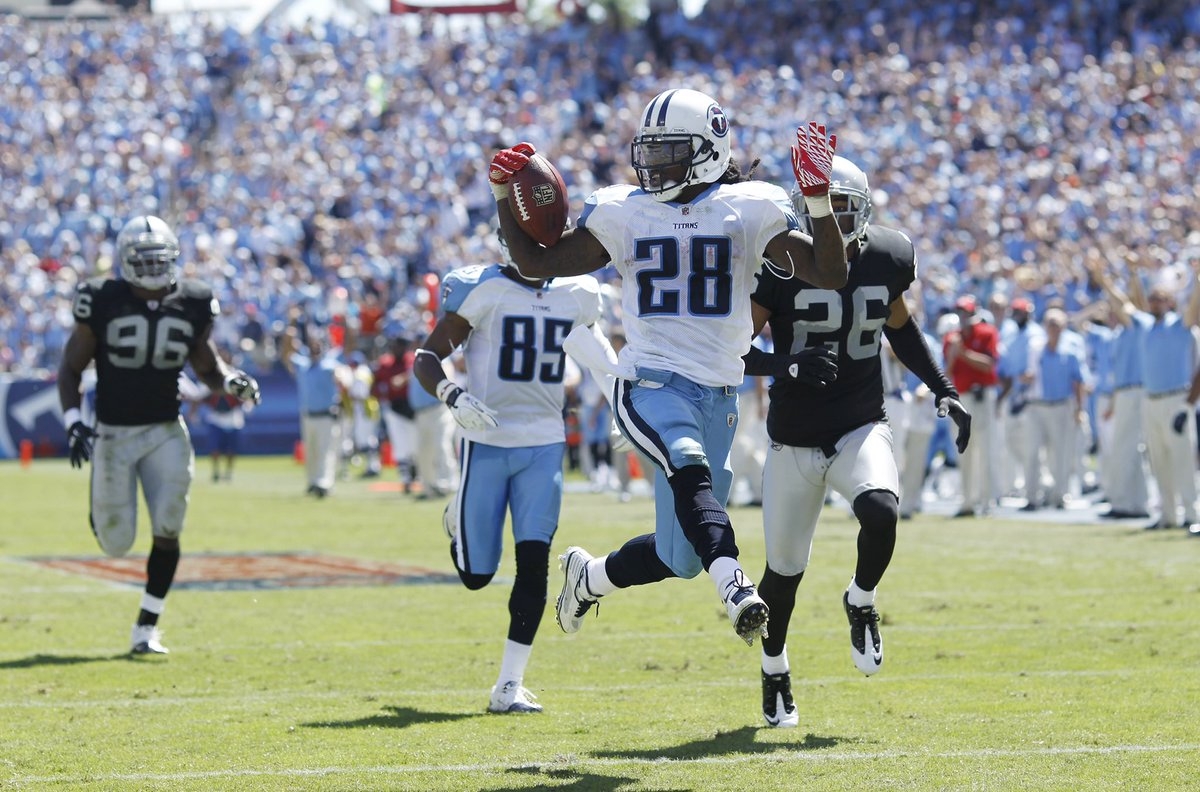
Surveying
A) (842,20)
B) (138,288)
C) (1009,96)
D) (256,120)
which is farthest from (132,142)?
(138,288)

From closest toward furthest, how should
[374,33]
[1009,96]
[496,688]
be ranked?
[496,688] < [1009,96] < [374,33]

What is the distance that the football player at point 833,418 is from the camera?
6219mm

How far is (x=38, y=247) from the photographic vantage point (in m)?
31.5

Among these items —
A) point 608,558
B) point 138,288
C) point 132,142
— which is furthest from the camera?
point 132,142

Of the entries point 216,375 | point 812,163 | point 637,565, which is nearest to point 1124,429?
point 216,375

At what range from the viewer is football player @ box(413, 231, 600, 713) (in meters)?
6.96

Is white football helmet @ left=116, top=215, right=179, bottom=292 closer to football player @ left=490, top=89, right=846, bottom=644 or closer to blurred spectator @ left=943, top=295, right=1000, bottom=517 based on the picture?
football player @ left=490, top=89, right=846, bottom=644

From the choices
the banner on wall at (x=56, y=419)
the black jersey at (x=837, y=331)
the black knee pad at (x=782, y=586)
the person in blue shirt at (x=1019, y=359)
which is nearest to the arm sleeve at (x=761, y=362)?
the black jersey at (x=837, y=331)

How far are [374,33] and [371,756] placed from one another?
33.5 metres

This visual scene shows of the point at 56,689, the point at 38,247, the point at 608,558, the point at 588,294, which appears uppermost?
the point at 38,247

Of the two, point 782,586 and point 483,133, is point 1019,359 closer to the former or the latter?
point 782,586

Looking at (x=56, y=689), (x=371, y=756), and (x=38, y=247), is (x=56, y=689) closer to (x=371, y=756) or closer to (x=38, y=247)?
(x=371, y=756)

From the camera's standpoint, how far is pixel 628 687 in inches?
288

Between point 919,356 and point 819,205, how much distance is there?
4.06 feet
